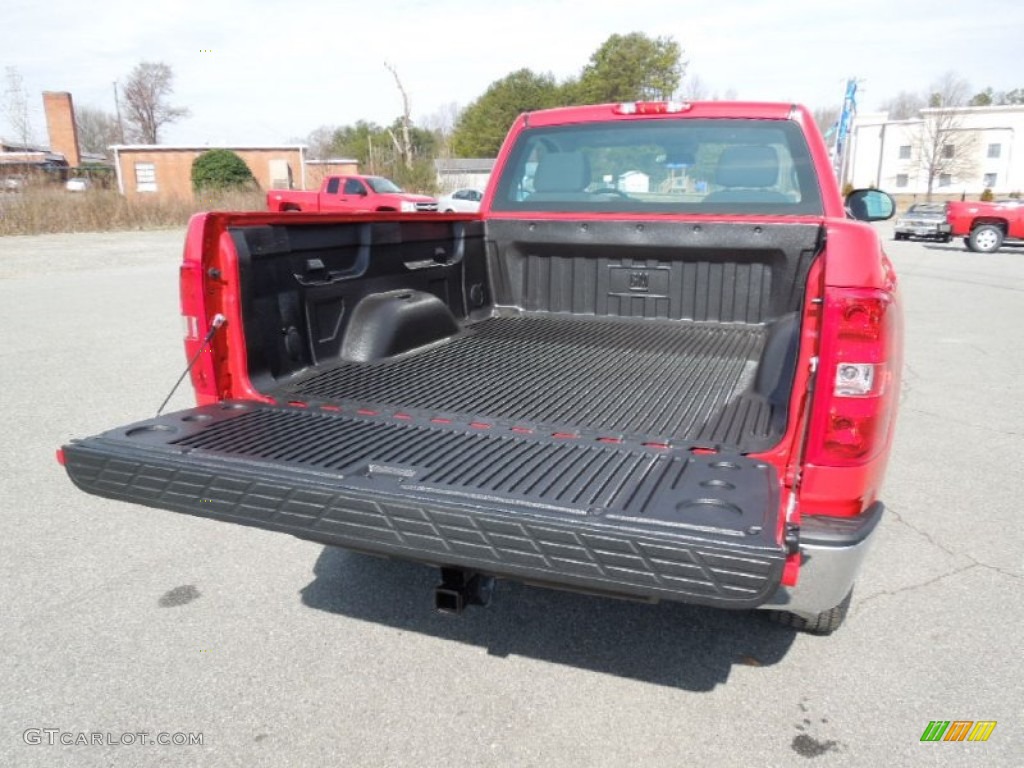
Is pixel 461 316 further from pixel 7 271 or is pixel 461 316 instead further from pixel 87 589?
pixel 7 271

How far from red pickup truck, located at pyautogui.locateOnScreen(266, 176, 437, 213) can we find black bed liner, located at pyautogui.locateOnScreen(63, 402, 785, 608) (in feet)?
72.2

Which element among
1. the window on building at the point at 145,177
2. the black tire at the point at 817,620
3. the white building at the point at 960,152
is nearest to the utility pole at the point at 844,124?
the black tire at the point at 817,620

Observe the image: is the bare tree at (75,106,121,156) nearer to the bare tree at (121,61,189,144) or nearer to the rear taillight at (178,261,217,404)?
the bare tree at (121,61,189,144)

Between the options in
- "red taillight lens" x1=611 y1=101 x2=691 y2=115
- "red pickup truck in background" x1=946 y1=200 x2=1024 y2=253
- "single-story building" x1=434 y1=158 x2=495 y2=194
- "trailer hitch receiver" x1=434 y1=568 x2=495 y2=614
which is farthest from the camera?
"single-story building" x1=434 y1=158 x2=495 y2=194

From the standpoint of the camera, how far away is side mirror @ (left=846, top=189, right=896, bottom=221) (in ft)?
14.6

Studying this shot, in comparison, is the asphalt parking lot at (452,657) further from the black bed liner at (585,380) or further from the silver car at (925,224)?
the silver car at (925,224)

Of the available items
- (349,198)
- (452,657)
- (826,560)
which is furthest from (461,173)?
(826,560)

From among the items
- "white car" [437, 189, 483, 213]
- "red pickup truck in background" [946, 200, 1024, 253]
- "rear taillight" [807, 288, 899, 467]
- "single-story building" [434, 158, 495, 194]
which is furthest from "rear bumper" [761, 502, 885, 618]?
"single-story building" [434, 158, 495, 194]

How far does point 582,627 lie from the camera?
300 centimetres

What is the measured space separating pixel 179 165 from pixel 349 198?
69.2 feet

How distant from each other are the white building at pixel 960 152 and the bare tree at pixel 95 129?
6992 centimetres

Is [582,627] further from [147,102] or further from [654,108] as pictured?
[147,102]

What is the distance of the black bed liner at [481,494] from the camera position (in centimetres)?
175

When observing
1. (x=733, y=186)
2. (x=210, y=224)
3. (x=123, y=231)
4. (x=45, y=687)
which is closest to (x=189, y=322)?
(x=210, y=224)
